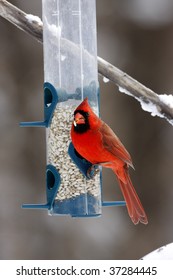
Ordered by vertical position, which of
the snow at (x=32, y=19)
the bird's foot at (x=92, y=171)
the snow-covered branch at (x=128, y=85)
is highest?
the snow at (x=32, y=19)

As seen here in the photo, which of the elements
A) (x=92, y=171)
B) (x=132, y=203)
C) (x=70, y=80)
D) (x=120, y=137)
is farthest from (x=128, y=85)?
(x=120, y=137)

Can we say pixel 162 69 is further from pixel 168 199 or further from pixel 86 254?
pixel 86 254

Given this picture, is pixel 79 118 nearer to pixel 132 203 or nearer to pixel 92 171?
pixel 92 171

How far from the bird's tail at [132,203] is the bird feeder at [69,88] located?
0.04 metres

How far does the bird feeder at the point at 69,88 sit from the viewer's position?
3.65 meters

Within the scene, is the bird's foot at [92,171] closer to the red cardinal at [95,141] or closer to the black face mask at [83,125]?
the red cardinal at [95,141]

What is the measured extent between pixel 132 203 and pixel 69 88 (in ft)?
1.81

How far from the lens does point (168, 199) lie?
6902 millimetres

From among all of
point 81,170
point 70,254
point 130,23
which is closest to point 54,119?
point 81,170

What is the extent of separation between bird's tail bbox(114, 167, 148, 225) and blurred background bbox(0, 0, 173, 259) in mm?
2919

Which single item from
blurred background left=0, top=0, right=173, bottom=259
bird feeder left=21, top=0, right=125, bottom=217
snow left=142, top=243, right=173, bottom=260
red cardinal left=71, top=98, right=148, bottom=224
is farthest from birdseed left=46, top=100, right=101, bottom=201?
blurred background left=0, top=0, right=173, bottom=259

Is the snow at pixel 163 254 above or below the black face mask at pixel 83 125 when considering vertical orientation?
below

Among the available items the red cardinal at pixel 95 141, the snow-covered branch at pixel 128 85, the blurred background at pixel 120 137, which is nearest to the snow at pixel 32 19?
the snow-covered branch at pixel 128 85

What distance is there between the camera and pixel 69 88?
3658mm
